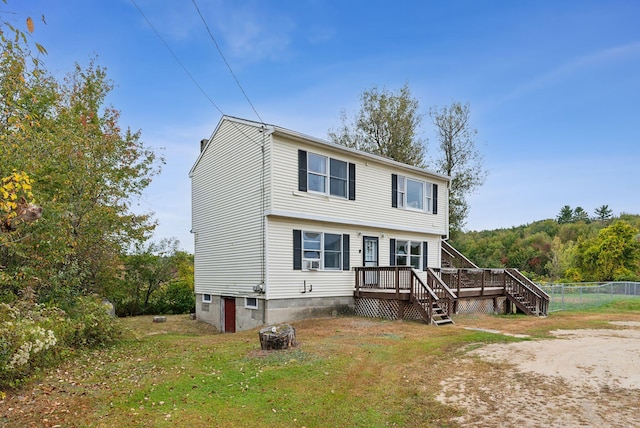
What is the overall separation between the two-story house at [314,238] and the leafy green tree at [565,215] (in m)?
74.7

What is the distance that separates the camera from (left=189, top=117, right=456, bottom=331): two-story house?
12828 millimetres

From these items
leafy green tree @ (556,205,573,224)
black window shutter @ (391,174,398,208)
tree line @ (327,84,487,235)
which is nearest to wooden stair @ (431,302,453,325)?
black window shutter @ (391,174,398,208)

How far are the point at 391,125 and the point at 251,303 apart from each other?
16.6m

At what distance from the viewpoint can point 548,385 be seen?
236 inches

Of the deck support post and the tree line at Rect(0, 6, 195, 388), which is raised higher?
the tree line at Rect(0, 6, 195, 388)

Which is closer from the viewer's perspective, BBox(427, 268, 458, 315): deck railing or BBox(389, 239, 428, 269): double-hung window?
BBox(427, 268, 458, 315): deck railing

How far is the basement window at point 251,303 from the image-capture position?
13.2m

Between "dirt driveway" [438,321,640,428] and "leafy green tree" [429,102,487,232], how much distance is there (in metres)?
17.5

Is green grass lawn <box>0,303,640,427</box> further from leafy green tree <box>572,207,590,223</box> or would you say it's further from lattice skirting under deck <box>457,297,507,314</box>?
leafy green tree <box>572,207,590,223</box>

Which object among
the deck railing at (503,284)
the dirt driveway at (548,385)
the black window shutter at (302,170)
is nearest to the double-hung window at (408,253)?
the deck railing at (503,284)

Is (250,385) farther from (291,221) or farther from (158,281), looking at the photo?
(158,281)

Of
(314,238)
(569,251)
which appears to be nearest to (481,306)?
(314,238)

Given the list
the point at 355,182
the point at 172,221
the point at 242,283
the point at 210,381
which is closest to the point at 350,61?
the point at 355,182

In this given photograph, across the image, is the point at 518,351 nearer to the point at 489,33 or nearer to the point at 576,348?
the point at 576,348
